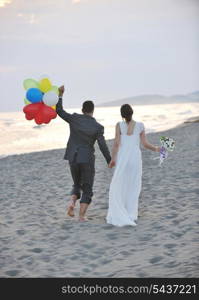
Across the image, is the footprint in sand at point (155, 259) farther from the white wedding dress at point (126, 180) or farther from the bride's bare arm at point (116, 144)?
the bride's bare arm at point (116, 144)

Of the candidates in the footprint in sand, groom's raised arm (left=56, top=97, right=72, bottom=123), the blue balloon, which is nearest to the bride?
groom's raised arm (left=56, top=97, right=72, bottom=123)

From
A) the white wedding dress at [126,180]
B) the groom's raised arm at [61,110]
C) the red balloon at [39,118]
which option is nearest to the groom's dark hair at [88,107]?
the groom's raised arm at [61,110]

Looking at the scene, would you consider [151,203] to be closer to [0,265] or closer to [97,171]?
[0,265]

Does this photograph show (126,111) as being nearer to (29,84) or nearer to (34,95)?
(34,95)

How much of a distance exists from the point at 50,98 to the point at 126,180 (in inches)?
68.5

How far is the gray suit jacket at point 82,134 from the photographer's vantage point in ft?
23.9

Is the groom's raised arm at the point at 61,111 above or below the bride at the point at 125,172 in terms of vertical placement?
above

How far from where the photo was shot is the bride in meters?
7.32

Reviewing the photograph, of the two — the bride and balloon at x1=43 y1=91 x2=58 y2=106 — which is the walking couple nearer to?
the bride

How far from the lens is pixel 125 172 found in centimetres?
744

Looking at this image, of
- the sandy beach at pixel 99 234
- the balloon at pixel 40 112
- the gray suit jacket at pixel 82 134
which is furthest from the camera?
the gray suit jacket at pixel 82 134

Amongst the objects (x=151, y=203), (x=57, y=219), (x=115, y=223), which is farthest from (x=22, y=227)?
(x=151, y=203)

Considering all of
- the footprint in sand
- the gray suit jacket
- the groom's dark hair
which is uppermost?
the groom's dark hair

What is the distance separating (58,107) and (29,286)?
3.20m
